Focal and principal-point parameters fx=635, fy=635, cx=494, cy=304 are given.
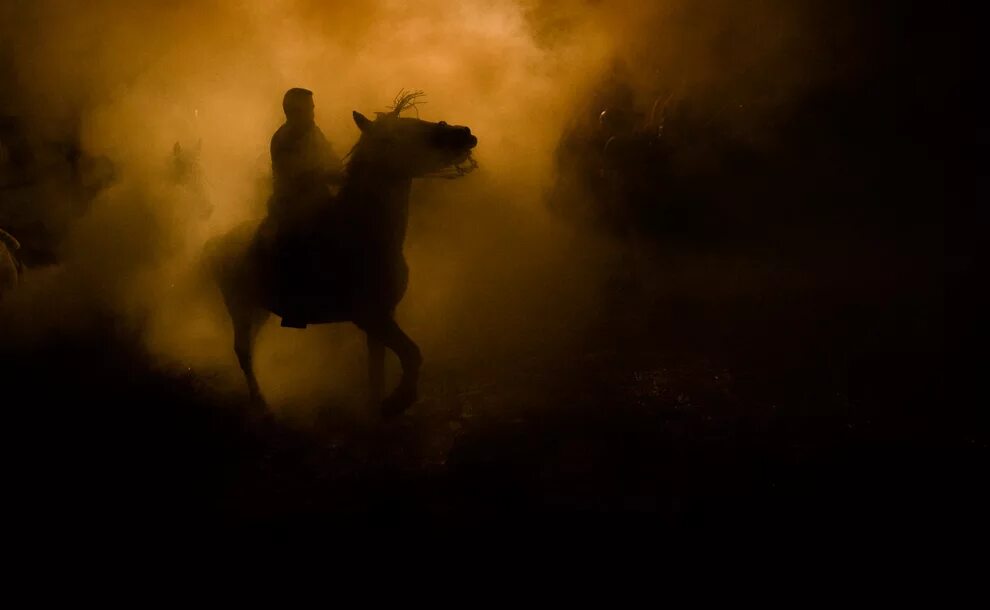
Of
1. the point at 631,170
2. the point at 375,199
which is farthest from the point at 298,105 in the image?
the point at 631,170

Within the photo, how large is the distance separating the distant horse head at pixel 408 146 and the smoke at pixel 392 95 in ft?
9.74

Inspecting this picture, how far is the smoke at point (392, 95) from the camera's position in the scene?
7.19 metres

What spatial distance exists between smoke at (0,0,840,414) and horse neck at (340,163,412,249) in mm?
2701

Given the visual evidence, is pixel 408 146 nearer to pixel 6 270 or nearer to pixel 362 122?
pixel 362 122

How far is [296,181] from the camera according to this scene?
14.3ft

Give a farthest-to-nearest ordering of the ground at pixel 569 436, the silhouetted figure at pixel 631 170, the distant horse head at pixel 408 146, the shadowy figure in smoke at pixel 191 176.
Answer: the silhouetted figure at pixel 631 170 < the shadowy figure in smoke at pixel 191 176 < the distant horse head at pixel 408 146 < the ground at pixel 569 436

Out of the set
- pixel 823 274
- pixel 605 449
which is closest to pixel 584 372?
pixel 605 449

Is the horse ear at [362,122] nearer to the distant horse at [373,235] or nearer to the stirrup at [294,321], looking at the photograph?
the distant horse at [373,235]

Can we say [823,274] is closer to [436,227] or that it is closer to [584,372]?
[584,372]

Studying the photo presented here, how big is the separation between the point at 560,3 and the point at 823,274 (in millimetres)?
4449

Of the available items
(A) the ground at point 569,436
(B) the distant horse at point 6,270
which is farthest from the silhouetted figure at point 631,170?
(B) the distant horse at point 6,270

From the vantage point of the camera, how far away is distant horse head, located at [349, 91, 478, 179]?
4055 mm

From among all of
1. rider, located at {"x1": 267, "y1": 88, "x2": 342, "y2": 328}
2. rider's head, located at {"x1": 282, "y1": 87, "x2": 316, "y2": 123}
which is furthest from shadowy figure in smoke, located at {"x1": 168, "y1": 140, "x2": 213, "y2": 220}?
rider's head, located at {"x1": 282, "y1": 87, "x2": 316, "y2": 123}

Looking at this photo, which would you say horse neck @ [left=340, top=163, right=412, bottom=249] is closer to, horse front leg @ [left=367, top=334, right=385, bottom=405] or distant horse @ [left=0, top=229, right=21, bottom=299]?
horse front leg @ [left=367, top=334, right=385, bottom=405]
